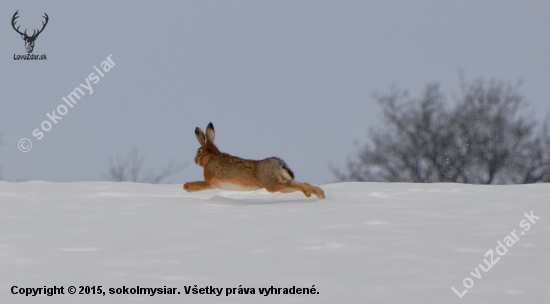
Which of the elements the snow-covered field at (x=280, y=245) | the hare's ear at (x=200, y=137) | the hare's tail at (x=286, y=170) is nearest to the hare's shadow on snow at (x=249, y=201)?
the snow-covered field at (x=280, y=245)

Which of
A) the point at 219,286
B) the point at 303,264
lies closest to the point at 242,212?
the point at 303,264

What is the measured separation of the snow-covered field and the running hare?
150 millimetres

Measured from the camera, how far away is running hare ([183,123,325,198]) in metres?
6.30

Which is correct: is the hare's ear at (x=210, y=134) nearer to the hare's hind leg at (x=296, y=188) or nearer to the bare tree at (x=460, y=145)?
the hare's hind leg at (x=296, y=188)

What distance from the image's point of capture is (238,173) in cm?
645

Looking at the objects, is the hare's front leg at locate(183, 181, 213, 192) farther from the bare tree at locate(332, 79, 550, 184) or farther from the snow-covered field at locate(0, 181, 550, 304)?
the bare tree at locate(332, 79, 550, 184)

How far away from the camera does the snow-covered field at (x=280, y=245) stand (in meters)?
3.81

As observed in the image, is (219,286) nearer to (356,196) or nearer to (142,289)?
(142,289)

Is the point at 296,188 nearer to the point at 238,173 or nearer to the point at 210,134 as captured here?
the point at 238,173

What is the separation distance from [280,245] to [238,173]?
1.90 meters

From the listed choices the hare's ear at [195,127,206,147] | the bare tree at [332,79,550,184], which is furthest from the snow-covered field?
the bare tree at [332,79,550,184]

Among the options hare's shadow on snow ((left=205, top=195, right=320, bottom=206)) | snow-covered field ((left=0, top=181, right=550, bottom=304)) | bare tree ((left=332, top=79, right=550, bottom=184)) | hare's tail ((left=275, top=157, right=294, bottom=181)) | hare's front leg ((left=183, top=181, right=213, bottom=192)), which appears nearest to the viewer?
snow-covered field ((left=0, top=181, right=550, bottom=304))

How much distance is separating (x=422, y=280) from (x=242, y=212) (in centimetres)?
221

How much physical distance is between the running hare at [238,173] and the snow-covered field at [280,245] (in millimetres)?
150
